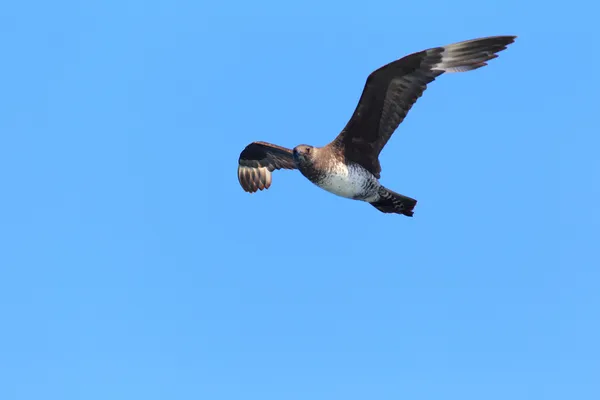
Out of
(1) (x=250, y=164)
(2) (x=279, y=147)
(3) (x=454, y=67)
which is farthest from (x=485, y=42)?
(1) (x=250, y=164)

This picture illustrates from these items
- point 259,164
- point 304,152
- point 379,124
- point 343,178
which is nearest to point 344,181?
point 343,178

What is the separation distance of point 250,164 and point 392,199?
2.83 meters

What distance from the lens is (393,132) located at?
11.2m

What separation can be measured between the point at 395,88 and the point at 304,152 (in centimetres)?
134

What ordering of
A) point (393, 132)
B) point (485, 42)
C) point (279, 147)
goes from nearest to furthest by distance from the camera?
1. point (485, 42)
2. point (393, 132)
3. point (279, 147)

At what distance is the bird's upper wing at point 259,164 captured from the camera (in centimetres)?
1324

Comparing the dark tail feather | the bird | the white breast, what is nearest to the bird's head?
the bird

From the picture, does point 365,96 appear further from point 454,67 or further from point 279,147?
point 279,147

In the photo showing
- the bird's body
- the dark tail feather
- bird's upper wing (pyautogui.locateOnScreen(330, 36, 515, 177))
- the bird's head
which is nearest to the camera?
bird's upper wing (pyautogui.locateOnScreen(330, 36, 515, 177))

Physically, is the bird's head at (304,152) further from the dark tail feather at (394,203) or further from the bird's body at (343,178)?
the dark tail feather at (394,203)

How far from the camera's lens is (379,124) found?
11.1 m

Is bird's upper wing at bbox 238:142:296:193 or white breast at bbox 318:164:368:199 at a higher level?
bird's upper wing at bbox 238:142:296:193

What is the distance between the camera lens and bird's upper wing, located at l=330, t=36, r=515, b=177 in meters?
10.5

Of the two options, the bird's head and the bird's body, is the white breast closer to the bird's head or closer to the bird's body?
the bird's body
